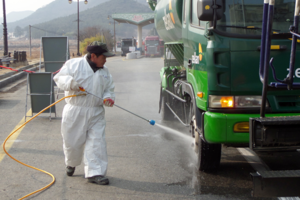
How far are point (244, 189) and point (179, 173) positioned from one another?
3.12 ft

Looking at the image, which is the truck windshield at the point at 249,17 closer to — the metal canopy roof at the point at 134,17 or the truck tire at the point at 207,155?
the truck tire at the point at 207,155

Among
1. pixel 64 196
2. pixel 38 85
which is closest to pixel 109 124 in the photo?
pixel 38 85

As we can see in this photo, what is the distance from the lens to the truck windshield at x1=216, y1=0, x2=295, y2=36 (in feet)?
13.7

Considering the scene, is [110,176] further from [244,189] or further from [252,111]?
[252,111]

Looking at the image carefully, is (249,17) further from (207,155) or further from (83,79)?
(83,79)

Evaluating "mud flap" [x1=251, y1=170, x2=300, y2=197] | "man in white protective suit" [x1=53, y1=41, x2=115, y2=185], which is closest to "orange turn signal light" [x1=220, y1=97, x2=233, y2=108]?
"mud flap" [x1=251, y1=170, x2=300, y2=197]

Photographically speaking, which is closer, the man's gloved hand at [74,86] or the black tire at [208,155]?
the man's gloved hand at [74,86]

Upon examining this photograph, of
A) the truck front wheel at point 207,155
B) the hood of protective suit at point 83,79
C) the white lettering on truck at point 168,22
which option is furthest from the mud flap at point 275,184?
the white lettering on truck at point 168,22

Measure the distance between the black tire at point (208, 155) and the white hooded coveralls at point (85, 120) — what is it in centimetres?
127

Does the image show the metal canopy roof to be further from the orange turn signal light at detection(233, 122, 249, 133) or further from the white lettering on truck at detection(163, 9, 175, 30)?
the orange turn signal light at detection(233, 122, 249, 133)

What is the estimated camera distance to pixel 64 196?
430 centimetres

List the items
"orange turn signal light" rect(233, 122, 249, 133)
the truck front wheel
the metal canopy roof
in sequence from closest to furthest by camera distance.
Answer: "orange turn signal light" rect(233, 122, 249, 133) < the truck front wheel < the metal canopy roof

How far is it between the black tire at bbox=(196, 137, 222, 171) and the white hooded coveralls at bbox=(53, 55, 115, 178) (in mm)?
1267

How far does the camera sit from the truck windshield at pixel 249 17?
4.19 m
